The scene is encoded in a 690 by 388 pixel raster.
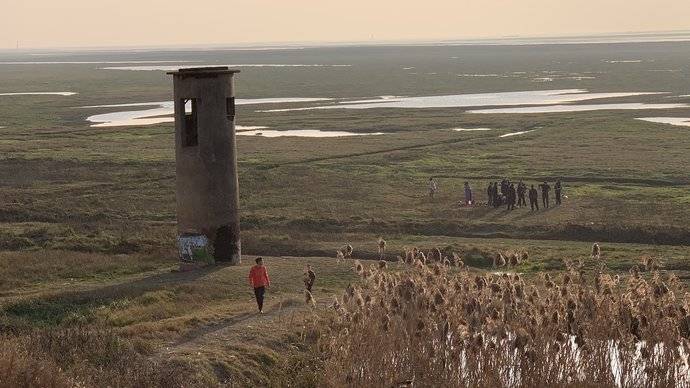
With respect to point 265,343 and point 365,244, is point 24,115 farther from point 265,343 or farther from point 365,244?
point 265,343

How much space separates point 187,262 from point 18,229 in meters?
10.5

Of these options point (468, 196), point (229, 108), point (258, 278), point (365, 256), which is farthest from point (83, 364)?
point (468, 196)

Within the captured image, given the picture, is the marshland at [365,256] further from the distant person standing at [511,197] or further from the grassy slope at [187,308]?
the distant person standing at [511,197]

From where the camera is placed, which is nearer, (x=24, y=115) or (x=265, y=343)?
(x=265, y=343)

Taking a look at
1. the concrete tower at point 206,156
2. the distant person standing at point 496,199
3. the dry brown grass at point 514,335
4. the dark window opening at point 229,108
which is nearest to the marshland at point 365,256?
the dry brown grass at point 514,335

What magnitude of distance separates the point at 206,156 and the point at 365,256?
22.5ft

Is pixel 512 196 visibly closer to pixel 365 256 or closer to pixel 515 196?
pixel 515 196

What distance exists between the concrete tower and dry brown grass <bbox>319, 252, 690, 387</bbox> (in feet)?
40.8

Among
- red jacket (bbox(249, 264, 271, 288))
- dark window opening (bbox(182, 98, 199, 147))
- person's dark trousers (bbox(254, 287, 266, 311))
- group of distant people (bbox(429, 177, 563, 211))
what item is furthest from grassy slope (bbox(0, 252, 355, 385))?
group of distant people (bbox(429, 177, 563, 211))

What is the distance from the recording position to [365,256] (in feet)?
116

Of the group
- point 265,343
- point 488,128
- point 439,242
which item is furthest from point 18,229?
point 488,128

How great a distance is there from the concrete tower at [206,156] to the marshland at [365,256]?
1320mm

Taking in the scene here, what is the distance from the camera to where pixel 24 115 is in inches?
4092

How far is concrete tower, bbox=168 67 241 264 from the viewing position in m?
30.8
